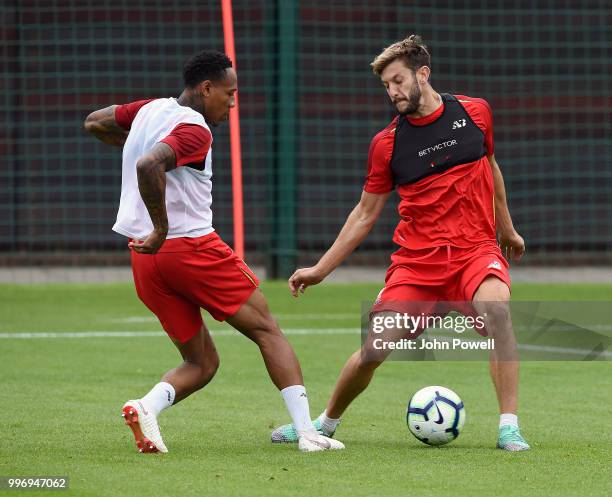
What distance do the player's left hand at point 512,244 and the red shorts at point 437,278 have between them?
0.31m

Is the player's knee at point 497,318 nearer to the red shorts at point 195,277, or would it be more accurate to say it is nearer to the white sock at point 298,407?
the white sock at point 298,407

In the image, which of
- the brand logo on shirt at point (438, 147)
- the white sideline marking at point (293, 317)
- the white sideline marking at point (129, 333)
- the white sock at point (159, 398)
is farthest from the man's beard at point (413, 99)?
the white sideline marking at point (293, 317)

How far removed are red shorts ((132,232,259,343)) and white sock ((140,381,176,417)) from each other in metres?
0.33

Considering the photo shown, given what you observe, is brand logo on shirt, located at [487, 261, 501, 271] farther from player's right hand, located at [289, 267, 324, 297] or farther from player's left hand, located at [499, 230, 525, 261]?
player's right hand, located at [289, 267, 324, 297]

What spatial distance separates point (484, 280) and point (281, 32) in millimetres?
10061

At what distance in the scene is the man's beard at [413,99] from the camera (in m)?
6.34

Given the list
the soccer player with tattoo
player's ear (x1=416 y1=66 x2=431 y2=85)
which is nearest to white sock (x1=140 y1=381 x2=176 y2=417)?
the soccer player with tattoo

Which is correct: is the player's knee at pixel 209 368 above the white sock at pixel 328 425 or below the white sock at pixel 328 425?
above

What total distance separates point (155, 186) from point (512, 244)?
6.55ft

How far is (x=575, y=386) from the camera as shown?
8.38m

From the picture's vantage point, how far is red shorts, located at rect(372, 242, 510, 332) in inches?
247

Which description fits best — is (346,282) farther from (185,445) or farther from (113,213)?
(185,445)

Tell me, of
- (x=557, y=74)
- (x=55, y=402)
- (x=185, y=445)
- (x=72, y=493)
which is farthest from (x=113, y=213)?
(x=72, y=493)

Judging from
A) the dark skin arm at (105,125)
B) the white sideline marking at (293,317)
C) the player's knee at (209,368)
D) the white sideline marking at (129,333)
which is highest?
the dark skin arm at (105,125)
